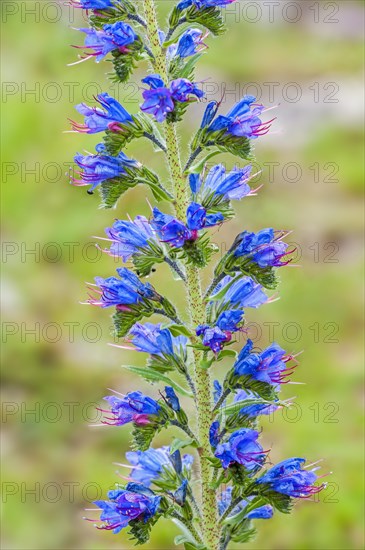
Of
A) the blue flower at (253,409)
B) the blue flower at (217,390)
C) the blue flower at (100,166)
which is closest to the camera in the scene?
the blue flower at (100,166)

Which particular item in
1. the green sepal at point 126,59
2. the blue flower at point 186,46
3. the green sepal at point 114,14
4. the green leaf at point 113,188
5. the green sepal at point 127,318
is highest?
the green sepal at point 114,14

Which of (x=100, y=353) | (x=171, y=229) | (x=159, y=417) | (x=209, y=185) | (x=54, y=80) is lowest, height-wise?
(x=159, y=417)

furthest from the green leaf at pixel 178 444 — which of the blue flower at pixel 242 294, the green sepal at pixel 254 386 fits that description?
the blue flower at pixel 242 294

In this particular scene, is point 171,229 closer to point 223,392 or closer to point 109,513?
point 223,392

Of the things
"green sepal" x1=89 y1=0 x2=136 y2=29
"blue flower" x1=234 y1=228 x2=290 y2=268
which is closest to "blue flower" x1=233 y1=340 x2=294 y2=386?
"blue flower" x1=234 y1=228 x2=290 y2=268

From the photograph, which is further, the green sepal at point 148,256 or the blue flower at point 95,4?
the green sepal at point 148,256

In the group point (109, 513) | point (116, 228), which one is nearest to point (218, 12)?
point (116, 228)

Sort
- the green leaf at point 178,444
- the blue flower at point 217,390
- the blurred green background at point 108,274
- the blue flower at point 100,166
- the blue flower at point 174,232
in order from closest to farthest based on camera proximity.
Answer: the blue flower at point 174,232 < the green leaf at point 178,444 < the blue flower at point 100,166 < the blue flower at point 217,390 < the blurred green background at point 108,274

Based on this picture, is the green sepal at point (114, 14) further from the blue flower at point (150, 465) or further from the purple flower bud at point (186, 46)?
the blue flower at point (150, 465)
